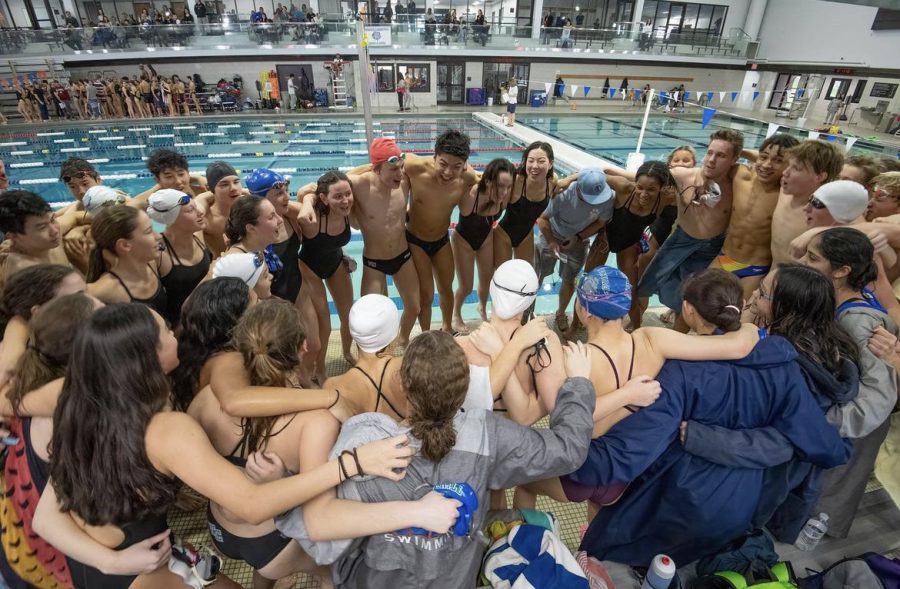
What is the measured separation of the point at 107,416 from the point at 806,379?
2474 millimetres

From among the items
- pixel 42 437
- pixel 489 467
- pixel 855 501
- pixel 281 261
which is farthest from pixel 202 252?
pixel 855 501

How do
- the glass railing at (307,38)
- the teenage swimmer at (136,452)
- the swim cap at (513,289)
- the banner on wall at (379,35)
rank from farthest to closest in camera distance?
1. the banner on wall at (379,35)
2. the glass railing at (307,38)
3. the swim cap at (513,289)
4. the teenage swimmer at (136,452)

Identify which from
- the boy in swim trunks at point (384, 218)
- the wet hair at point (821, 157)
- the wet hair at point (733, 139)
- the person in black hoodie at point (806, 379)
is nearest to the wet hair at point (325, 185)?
the boy in swim trunks at point (384, 218)

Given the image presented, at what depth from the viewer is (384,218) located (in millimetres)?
3395

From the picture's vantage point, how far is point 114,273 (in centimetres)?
222

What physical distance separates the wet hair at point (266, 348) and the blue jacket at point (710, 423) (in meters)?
1.18

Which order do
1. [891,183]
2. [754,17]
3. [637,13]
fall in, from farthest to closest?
[754,17] < [637,13] < [891,183]

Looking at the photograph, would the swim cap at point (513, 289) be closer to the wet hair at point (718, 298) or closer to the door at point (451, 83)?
the wet hair at point (718, 298)

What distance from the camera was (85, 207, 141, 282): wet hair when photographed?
212 centimetres

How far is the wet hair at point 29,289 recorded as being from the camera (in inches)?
65.4

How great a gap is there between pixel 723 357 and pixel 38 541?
8.19ft

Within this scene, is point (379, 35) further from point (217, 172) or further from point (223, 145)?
point (217, 172)

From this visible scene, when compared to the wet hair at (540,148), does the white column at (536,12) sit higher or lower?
higher

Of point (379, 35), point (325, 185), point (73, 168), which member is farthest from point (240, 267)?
point (379, 35)
